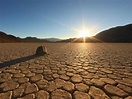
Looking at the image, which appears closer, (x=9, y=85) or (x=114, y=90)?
(x=114, y=90)

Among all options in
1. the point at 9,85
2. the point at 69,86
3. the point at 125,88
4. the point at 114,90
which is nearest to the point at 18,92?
the point at 9,85

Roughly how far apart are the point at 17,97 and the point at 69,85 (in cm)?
113

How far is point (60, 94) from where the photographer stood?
1938mm

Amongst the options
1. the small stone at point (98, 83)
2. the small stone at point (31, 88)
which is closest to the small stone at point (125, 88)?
the small stone at point (98, 83)

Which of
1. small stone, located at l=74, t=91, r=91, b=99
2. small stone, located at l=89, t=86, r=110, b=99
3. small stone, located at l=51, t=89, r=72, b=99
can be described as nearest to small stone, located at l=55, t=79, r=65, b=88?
small stone, located at l=51, t=89, r=72, b=99

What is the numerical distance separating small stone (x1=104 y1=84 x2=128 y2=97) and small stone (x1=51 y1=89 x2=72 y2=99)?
883mm

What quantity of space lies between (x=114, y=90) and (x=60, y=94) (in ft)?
3.86

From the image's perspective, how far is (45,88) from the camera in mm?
2172

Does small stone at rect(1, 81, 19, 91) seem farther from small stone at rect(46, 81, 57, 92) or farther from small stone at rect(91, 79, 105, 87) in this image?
small stone at rect(91, 79, 105, 87)

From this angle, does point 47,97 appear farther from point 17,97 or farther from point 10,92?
point 10,92

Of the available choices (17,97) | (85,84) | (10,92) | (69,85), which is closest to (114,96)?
(85,84)

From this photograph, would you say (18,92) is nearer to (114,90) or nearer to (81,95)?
(81,95)

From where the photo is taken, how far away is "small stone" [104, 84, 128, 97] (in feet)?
6.32

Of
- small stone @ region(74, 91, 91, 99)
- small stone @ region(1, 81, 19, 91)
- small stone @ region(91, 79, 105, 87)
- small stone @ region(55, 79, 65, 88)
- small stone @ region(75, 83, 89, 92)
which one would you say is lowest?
small stone @ region(74, 91, 91, 99)
